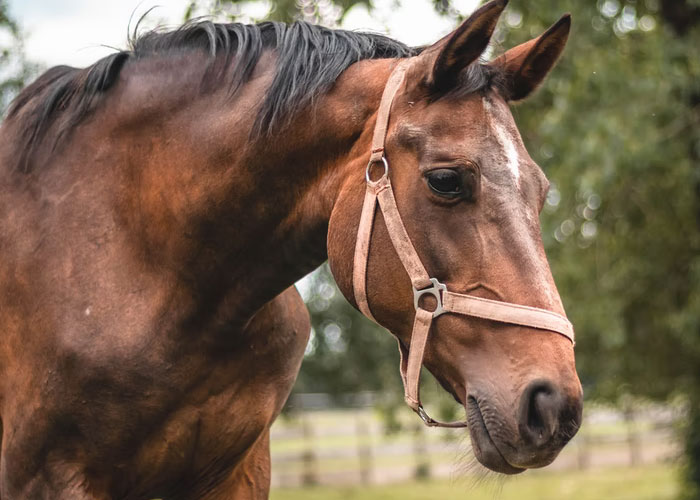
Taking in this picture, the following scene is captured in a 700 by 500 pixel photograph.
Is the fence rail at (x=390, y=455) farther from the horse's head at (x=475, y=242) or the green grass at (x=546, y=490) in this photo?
the horse's head at (x=475, y=242)

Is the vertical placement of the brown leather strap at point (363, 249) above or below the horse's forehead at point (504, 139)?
below

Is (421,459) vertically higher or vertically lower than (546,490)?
lower

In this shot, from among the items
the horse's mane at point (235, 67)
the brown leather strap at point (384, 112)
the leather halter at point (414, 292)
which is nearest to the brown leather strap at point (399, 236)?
the leather halter at point (414, 292)

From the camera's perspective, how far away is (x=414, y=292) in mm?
2732

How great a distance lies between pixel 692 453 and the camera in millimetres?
10992

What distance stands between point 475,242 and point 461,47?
63 centimetres

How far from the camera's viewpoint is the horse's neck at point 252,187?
3111 mm

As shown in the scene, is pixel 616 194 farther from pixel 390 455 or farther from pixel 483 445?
pixel 390 455

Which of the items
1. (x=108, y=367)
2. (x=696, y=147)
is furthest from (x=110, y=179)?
(x=696, y=147)

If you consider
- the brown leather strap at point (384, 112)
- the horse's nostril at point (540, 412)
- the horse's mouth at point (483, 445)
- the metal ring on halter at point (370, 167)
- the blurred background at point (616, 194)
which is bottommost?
the blurred background at point (616, 194)

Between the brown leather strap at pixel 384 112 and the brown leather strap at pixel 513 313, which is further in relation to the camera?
the brown leather strap at pixel 384 112

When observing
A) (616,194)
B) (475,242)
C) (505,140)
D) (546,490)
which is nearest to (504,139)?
(505,140)

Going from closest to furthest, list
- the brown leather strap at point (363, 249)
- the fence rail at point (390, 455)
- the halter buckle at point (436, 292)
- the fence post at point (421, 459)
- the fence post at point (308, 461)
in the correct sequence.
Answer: the halter buckle at point (436, 292) → the brown leather strap at point (363, 249) → the fence post at point (308, 461) → the fence rail at point (390, 455) → the fence post at point (421, 459)

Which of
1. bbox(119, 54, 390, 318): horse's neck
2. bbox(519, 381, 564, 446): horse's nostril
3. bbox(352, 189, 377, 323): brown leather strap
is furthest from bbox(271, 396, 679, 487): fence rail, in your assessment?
bbox(519, 381, 564, 446): horse's nostril
